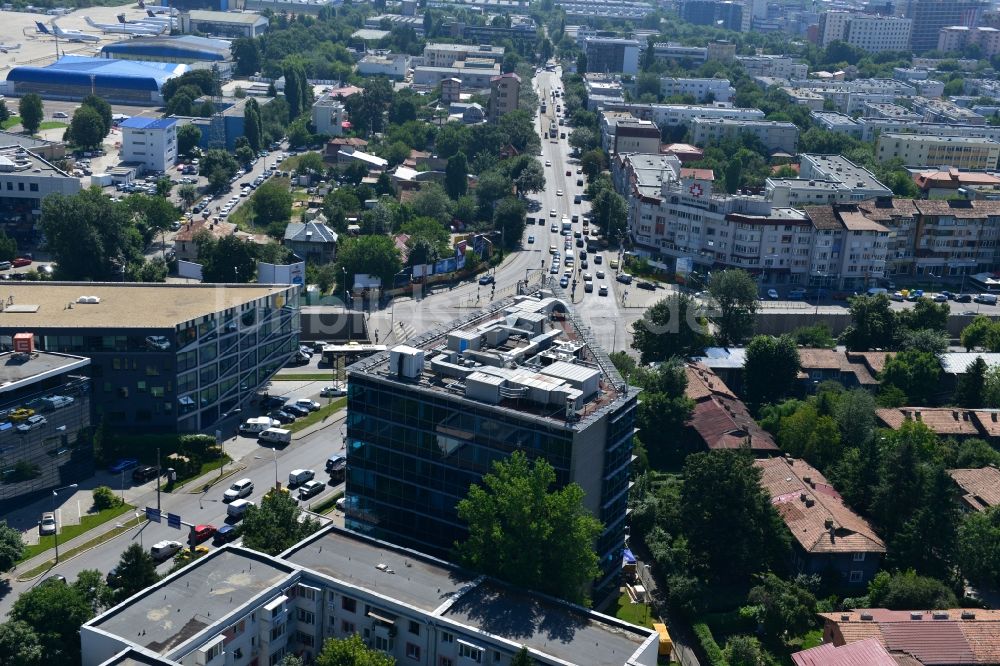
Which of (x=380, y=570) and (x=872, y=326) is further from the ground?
(x=380, y=570)

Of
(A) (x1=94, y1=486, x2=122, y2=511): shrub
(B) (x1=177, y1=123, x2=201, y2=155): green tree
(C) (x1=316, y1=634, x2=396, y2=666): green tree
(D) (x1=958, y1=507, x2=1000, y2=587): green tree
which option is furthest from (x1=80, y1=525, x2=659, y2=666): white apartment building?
(B) (x1=177, y1=123, x2=201, y2=155): green tree

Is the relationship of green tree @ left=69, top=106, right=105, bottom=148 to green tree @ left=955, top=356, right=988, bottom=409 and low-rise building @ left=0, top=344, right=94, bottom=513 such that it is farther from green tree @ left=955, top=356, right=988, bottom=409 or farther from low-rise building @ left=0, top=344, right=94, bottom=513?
green tree @ left=955, top=356, right=988, bottom=409

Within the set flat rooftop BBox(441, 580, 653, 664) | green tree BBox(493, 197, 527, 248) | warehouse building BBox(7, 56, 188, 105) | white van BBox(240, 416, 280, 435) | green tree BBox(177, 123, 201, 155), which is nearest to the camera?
flat rooftop BBox(441, 580, 653, 664)

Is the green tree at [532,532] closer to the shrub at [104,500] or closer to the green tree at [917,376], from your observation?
the shrub at [104,500]

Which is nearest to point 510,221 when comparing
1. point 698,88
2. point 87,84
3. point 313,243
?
point 313,243

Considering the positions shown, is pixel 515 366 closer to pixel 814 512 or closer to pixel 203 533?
pixel 203 533

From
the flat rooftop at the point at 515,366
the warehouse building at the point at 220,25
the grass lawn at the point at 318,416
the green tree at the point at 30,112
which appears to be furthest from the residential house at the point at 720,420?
the warehouse building at the point at 220,25

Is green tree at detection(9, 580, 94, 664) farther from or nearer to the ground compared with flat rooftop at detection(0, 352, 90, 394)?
nearer to the ground
